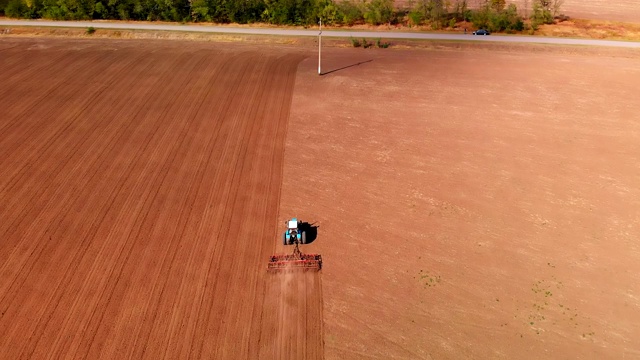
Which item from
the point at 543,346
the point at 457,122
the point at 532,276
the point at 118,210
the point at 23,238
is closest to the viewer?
the point at 543,346

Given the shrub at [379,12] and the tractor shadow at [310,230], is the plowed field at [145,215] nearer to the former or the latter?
the tractor shadow at [310,230]

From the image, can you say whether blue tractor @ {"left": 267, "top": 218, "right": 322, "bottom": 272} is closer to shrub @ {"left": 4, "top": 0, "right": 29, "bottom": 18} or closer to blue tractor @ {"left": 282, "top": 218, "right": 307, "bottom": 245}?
blue tractor @ {"left": 282, "top": 218, "right": 307, "bottom": 245}

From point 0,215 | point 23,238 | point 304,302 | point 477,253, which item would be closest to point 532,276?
point 477,253

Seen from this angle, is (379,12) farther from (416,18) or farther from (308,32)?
(308,32)

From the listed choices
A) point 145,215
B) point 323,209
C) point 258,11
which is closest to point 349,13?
point 258,11

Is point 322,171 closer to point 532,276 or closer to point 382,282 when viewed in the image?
point 382,282

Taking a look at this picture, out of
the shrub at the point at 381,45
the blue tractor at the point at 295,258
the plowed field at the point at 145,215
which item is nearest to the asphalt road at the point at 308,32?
the shrub at the point at 381,45
